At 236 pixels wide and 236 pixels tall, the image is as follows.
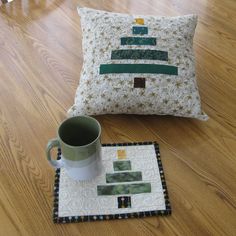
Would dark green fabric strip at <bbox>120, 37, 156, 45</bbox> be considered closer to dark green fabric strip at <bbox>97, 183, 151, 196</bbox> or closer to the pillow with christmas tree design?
the pillow with christmas tree design

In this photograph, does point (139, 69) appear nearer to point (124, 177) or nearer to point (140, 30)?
point (140, 30)

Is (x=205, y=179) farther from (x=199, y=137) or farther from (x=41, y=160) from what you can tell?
(x=41, y=160)

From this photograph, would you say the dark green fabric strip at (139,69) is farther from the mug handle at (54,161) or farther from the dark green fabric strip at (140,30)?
the mug handle at (54,161)

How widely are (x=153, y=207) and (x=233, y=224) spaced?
5.8 inches

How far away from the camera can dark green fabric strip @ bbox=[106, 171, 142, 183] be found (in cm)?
65

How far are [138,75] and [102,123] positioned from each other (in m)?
0.14

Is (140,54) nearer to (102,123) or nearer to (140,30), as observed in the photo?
(140,30)

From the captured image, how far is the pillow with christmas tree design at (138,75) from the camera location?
74 centimetres

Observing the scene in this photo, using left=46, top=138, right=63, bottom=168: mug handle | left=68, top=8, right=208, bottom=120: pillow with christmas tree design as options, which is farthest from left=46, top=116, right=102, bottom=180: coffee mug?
left=68, top=8, right=208, bottom=120: pillow with christmas tree design

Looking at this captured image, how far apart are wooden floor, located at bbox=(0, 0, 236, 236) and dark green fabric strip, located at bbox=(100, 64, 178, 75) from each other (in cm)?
11

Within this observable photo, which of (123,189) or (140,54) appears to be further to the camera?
(140,54)

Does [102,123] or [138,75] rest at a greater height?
[138,75]

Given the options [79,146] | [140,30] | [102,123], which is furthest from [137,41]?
[79,146]

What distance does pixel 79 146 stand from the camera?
1.94 ft
